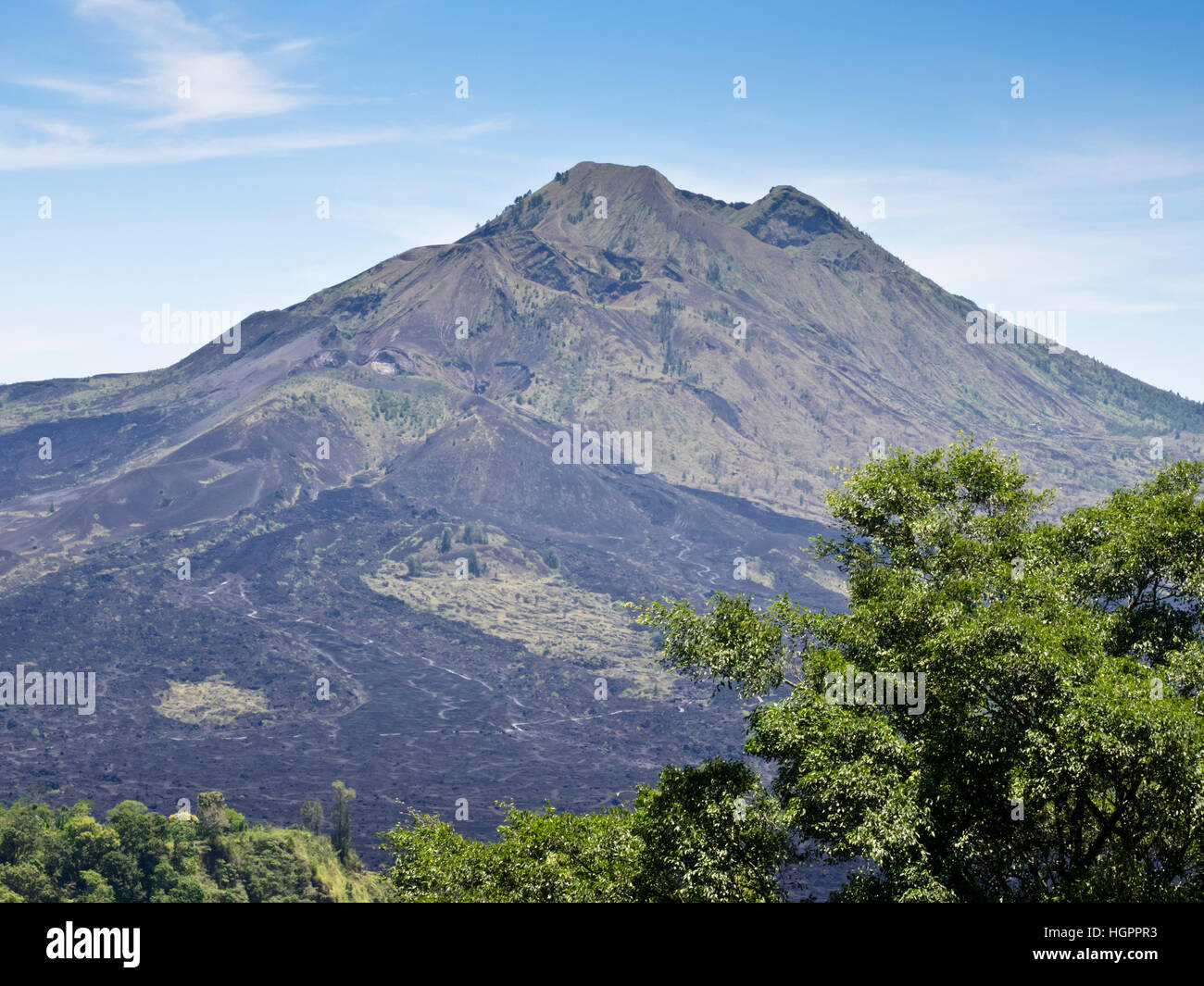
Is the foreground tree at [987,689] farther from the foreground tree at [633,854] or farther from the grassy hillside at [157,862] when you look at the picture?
the grassy hillside at [157,862]

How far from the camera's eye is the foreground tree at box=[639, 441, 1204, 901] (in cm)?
2248

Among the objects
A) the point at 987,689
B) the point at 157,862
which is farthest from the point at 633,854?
the point at 157,862

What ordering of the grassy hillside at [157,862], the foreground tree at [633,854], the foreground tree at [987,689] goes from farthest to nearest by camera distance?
1. the grassy hillside at [157,862]
2. the foreground tree at [633,854]
3. the foreground tree at [987,689]

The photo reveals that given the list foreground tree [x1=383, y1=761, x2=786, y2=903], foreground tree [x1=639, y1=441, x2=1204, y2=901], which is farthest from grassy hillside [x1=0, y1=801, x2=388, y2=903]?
foreground tree [x1=639, y1=441, x2=1204, y2=901]

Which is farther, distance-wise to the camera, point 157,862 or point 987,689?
point 157,862

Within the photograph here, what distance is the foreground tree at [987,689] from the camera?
22484 mm

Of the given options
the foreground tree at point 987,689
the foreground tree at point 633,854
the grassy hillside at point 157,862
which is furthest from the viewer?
the grassy hillside at point 157,862

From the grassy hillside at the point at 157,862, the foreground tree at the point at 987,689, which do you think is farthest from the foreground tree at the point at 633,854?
the grassy hillside at the point at 157,862

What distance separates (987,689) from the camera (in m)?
24.5

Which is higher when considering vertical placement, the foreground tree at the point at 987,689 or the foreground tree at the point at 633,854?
the foreground tree at the point at 987,689

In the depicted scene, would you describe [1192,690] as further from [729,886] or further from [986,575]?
[729,886]

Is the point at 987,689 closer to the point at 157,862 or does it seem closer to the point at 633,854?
the point at 633,854

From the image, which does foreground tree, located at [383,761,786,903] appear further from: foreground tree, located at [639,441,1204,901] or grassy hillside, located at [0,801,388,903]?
grassy hillside, located at [0,801,388,903]

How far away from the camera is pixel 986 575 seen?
2816 cm
